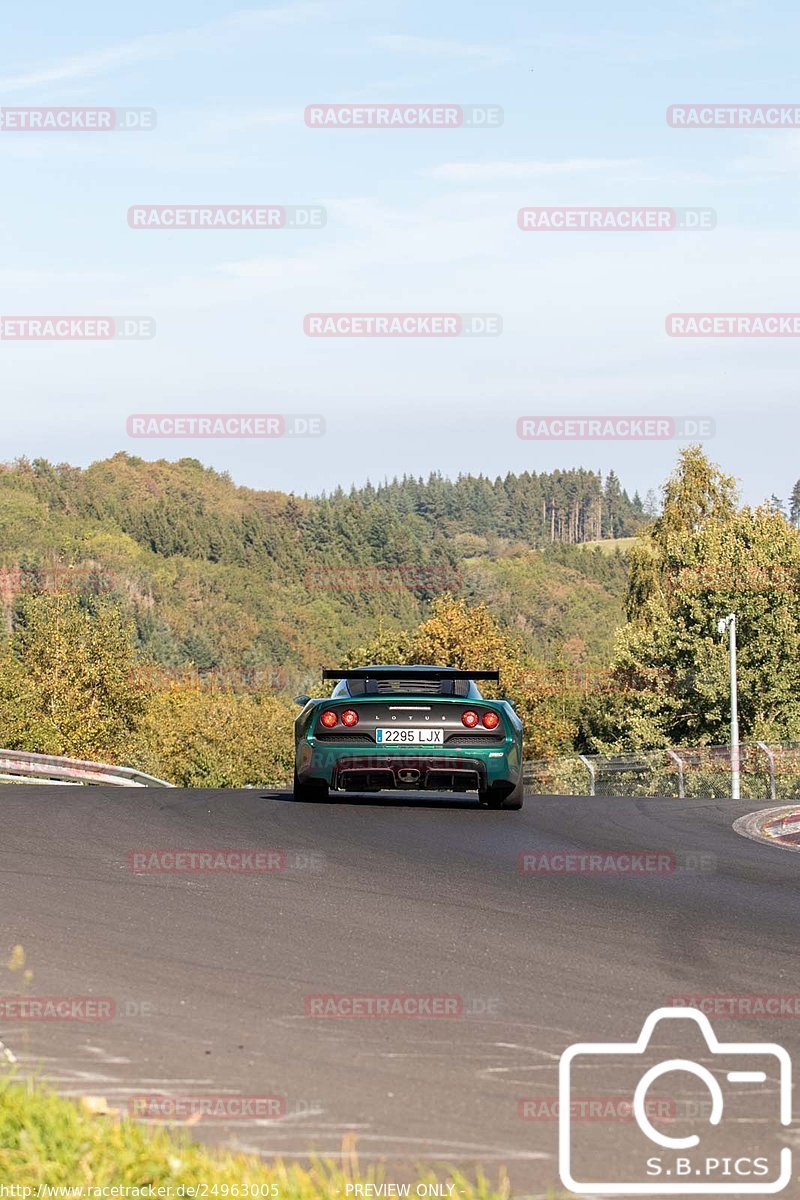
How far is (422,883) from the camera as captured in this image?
975cm

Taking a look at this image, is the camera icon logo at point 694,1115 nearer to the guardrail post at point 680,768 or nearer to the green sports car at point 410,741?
the green sports car at point 410,741

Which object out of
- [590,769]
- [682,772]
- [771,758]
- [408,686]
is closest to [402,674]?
[408,686]

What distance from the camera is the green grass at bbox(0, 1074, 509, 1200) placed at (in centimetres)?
391

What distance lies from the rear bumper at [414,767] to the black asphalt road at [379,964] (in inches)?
54.3

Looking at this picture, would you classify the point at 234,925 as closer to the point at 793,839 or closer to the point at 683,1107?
the point at 683,1107

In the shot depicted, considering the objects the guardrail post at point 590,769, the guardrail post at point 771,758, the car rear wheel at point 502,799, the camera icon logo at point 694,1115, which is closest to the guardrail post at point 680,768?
the guardrail post at point 590,769

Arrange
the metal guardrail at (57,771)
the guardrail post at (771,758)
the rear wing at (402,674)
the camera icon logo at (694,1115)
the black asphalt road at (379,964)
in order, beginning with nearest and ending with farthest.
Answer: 1. the camera icon logo at (694,1115)
2. the black asphalt road at (379,964)
3. the rear wing at (402,674)
4. the guardrail post at (771,758)
5. the metal guardrail at (57,771)

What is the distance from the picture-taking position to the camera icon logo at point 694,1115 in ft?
13.7

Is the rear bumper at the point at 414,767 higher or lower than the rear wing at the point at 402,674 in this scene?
lower

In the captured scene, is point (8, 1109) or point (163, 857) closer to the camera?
point (8, 1109)

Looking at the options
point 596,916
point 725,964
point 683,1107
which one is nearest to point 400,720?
point 596,916

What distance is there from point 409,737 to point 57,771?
1630cm

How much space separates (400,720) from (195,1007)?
8.42m

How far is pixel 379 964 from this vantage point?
6.96m
